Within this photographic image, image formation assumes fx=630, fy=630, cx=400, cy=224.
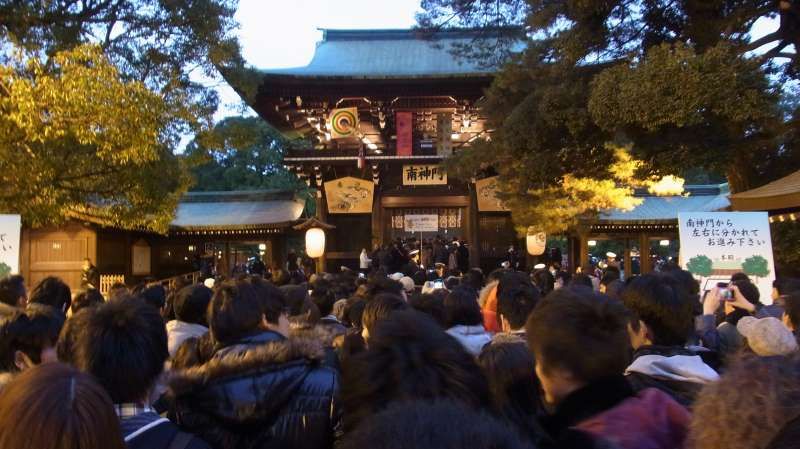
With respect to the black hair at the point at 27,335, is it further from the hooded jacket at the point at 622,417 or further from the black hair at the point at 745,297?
the black hair at the point at 745,297

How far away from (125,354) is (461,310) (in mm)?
2211

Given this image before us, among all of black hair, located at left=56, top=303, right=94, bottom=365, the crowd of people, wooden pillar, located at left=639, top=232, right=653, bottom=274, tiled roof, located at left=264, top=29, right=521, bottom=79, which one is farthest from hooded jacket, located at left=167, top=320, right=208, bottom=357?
wooden pillar, located at left=639, top=232, right=653, bottom=274

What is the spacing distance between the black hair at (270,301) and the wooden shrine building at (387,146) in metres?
13.3

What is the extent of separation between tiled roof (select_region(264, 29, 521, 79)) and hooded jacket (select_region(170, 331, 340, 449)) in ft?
48.6

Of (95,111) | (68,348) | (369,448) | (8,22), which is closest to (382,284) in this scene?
(68,348)

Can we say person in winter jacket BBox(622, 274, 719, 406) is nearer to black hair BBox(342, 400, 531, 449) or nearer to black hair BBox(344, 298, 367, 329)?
black hair BBox(342, 400, 531, 449)

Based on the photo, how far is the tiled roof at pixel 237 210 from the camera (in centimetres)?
2030

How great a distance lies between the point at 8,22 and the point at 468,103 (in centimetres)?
1124

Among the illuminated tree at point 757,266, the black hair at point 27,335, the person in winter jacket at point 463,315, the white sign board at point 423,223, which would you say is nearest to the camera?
the black hair at point 27,335

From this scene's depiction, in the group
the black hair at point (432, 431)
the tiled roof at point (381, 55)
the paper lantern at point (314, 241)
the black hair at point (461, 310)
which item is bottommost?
the black hair at point (461, 310)

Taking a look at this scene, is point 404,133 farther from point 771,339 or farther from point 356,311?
point 771,339

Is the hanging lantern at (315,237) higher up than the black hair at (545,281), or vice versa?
the hanging lantern at (315,237)

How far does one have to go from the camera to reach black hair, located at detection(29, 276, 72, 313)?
15.9 ft

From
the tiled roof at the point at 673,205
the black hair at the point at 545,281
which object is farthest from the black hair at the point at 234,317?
the tiled roof at the point at 673,205
